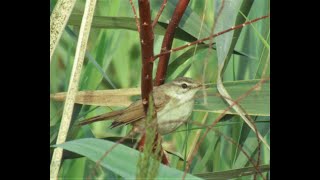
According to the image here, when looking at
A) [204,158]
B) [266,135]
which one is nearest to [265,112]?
[266,135]

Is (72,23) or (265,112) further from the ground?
(72,23)

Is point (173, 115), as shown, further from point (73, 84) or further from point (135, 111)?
point (73, 84)

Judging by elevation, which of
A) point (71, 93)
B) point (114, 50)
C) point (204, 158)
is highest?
point (114, 50)

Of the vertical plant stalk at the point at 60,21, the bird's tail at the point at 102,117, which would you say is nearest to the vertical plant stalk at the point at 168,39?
the bird's tail at the point at 102,117

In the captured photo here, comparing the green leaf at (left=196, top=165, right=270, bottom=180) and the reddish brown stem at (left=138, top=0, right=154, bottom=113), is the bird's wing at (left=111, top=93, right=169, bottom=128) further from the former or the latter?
the green leaf at (left=196, top=165, right=270, bottom=180)

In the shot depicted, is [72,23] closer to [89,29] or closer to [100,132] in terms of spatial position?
[89,29]

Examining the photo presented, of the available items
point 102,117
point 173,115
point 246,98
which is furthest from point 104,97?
point 246,98

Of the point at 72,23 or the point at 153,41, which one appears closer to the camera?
the point at 153,41
